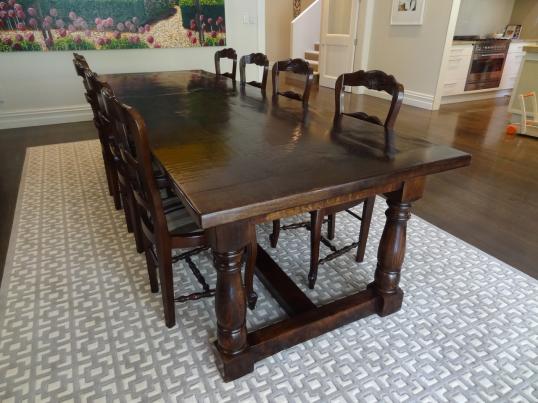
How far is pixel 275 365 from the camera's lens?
1.38 m

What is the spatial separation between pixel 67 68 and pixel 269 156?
4447 millimetres

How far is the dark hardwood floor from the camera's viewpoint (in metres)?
2.23

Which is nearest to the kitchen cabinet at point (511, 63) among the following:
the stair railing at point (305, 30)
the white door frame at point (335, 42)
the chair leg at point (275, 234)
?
the white door frame at point (335, 42)

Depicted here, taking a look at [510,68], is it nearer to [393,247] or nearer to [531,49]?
[531,49]

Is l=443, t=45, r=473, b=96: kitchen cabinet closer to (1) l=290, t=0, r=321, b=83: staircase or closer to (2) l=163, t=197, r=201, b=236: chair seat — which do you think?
(1) l=290, t=0, r=321, b=83: staircase

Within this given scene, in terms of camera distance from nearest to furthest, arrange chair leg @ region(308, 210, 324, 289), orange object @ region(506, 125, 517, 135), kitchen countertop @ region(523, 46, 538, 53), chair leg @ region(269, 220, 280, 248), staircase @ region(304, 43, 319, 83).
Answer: chair leg @ region(308, 210, 324, 289)
chair leg @ region(269, 220, 280, 248)
kitchen countertop @ region(523, 46, 538, 53)
orange object @ region(506, 125, 517, 135)
staircase @ region(304, 43, 319, 83)

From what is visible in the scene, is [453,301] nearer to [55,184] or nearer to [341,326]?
[341,326]

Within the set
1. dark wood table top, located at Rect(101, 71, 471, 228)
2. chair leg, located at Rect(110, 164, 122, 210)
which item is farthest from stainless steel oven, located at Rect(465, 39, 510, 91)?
chair leg, located at Rect(110, 164, 122, 210)

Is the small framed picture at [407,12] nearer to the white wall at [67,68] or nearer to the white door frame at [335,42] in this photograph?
the white door frame at [335,42]

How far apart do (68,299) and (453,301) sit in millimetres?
1800

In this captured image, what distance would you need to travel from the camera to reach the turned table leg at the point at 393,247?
136cm

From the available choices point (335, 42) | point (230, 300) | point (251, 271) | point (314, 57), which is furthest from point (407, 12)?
point (230, 300)

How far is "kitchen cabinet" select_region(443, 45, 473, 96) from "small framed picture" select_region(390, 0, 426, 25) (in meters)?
0.71

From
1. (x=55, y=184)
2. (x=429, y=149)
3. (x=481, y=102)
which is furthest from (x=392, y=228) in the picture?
(x=481, y=102)
